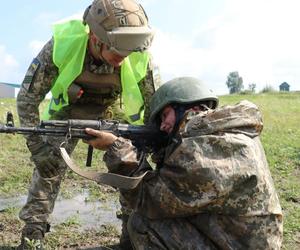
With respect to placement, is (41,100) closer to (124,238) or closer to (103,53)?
(103,53)

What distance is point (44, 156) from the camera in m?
4.27

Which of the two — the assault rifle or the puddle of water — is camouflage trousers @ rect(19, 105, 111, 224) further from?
the assault rifle

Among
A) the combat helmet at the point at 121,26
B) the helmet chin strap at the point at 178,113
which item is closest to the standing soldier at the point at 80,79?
the combat helmet at the point at 121,26

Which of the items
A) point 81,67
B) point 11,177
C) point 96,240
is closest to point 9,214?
point 96,240

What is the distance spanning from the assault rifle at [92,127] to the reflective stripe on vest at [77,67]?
0.77 metres

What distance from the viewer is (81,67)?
4191mm

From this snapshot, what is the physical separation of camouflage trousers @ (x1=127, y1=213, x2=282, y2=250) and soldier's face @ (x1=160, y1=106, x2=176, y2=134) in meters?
0.55

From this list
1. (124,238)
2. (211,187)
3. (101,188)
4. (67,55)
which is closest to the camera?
(211,187)

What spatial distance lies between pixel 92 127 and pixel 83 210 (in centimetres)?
218

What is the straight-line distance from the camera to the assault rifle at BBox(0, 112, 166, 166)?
3.38 metres

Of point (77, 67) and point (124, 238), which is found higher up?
point (77, 67)

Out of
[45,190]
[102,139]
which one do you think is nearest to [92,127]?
[102,139]

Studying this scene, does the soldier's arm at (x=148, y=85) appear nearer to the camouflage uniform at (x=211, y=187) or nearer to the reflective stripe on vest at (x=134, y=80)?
the reflective stripe on vest at (x=134, y=80)

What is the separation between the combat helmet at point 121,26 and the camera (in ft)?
12.6
